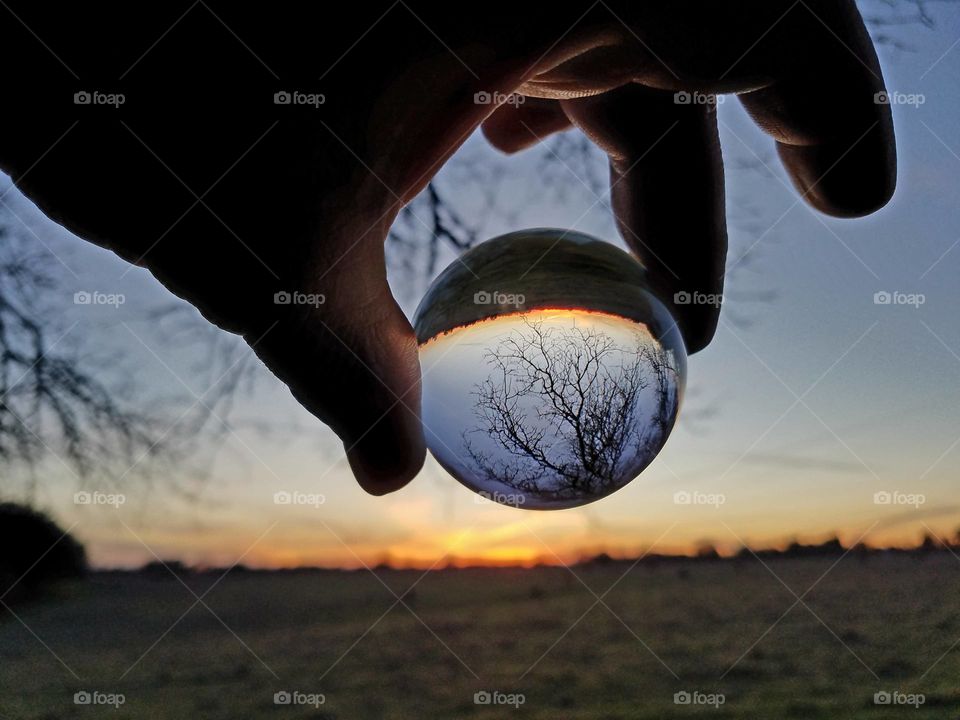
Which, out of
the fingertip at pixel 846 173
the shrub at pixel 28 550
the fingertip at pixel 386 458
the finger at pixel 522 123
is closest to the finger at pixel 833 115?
the fingertip at pixel 846 173

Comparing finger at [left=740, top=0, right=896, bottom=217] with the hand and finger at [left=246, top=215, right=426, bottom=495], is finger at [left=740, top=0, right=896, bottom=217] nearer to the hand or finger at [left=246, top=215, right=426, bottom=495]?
the hand

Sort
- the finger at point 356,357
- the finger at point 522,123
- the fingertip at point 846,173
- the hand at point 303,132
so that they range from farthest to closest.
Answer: the finger at point 522,123
the fingertip at point 846,173
the finger at point 356,357
the hand at point 303,132

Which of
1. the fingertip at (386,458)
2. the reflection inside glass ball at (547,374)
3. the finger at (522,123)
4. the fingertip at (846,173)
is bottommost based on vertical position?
the fingertip at (386,458)

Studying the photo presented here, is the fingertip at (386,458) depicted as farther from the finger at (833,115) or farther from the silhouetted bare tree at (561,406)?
the finger at (833,115)

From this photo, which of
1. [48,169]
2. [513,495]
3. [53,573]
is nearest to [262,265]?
[48,169]

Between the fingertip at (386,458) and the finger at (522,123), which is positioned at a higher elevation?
the finger at (522,123)

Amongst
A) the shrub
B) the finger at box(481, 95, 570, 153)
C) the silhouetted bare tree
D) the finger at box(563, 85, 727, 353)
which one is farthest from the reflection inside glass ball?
the shrub

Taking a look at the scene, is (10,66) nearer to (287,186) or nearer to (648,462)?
(287,186)
